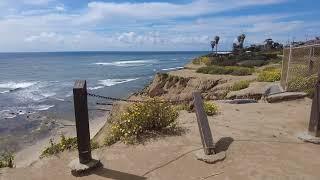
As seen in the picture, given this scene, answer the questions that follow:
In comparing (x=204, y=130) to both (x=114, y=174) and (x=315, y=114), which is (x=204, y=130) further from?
(x=315, y=114)

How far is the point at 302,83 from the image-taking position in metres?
14.1

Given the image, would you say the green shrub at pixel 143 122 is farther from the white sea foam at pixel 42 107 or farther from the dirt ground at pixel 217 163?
the white sea foam at pixel 42 107

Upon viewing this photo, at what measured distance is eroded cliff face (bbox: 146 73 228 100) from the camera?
24.5 metres

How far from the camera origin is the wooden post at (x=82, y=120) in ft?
22.4

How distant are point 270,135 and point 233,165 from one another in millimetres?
2079

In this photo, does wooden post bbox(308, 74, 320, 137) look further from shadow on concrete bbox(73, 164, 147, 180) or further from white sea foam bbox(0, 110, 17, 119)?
white sea foam bbox(0, 110, 17, 119)

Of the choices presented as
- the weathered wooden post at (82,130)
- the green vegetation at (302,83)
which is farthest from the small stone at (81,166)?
the green vegetation at (302,83)

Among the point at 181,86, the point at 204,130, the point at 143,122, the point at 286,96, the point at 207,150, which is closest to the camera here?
the point at 207,150

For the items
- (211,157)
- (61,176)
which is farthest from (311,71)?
(61,176)

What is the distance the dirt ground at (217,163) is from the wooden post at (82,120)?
382mm

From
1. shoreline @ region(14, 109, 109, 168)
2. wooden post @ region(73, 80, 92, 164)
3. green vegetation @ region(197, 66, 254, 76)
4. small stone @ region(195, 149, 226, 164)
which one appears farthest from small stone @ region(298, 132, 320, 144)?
green vegetation @ region(197, 66, 254, 76)

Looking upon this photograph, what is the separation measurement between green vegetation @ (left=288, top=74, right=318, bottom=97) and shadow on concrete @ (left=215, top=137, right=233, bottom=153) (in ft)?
22.5

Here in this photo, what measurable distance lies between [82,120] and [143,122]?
1959 millimetres

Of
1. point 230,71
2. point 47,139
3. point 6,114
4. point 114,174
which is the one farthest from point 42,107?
point 114,174
